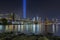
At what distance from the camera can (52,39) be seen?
2.21 metres

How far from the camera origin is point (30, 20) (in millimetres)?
6215

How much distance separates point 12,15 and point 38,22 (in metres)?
1.69

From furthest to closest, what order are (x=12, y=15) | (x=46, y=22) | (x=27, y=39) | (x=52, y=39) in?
(x=46, y=22)
(x=12, y=15)
(x=52, y=39)
(x=27, y=39)

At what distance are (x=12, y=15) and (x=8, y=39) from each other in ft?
10.1

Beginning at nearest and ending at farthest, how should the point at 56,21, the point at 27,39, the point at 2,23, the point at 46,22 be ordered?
the point at 27,39
the point at 2,23
the point at 56,21
the point at 46,22

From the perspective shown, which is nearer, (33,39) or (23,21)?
(33,39)

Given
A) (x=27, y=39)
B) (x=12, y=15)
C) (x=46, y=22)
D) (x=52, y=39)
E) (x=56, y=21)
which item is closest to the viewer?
(x=27, y=39)

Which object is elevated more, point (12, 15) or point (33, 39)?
point (12, 15)

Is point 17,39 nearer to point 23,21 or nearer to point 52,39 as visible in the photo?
point 52,39

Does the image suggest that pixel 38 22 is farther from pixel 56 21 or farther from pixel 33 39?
pixel 33 39

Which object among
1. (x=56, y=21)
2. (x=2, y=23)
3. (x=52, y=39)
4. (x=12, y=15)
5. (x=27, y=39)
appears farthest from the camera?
(x=56, y=21)

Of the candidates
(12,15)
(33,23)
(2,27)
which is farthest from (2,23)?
(33,23)

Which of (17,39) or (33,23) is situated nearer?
(17,39)

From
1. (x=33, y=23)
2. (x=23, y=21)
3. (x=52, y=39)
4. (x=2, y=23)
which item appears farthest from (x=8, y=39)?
(x=33, y=23)
